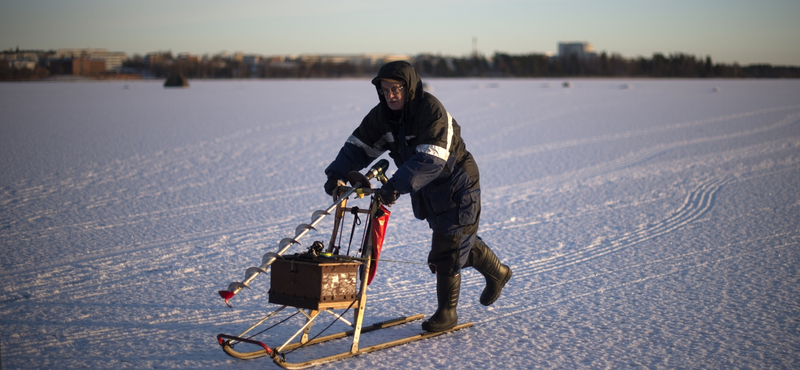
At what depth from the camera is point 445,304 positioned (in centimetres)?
334

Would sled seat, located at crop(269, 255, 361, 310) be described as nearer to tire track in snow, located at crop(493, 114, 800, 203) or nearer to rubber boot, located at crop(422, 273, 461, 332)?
rubber boot, located at crop(422, 273, 461, 332)

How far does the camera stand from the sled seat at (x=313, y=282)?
9.10ft

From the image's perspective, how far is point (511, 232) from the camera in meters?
5.55

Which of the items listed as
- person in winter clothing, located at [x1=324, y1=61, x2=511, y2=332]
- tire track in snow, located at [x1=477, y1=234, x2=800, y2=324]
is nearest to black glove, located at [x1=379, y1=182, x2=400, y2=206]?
person in winter clothing, located at [x1=324, y1=61, x2=511, y2=332]

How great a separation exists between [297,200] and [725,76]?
72461mm

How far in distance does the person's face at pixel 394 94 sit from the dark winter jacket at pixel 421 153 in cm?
3

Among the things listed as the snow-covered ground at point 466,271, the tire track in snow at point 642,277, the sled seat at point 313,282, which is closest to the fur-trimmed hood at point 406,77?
the sled seat at point 313,282

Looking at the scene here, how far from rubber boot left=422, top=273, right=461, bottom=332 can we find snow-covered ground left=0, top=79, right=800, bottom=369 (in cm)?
10

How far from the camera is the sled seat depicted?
9.10 ft

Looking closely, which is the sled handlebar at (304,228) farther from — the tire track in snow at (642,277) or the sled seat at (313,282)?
the tire track in snow at (642,277)

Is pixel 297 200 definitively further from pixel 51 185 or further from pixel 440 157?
pixel 440 157

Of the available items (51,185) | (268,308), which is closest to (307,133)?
(51,185)

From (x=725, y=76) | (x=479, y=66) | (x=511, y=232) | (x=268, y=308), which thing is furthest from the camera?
(x=479, y=66)

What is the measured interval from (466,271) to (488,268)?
1137mm
